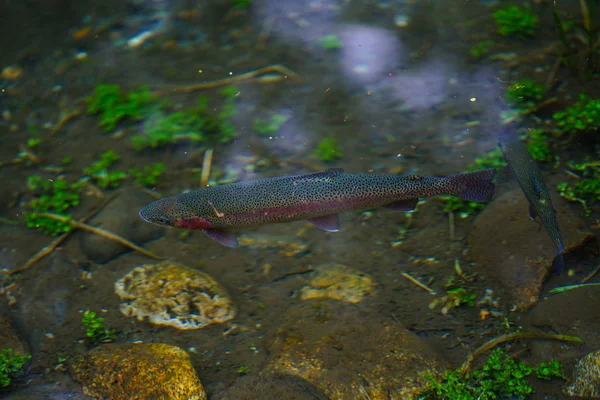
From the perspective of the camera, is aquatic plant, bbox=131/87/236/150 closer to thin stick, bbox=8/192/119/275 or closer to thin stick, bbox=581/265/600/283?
thin stick, bbox=8/192/119/275

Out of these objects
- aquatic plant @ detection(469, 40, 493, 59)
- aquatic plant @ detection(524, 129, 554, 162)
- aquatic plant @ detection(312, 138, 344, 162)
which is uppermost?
aquatic plant @ detection(469, 40, 493, 59)

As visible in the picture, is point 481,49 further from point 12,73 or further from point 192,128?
point 12,73

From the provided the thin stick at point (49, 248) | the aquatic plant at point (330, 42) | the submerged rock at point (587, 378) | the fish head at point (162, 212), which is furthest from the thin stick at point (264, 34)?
the submerged rock at point (587, 378)

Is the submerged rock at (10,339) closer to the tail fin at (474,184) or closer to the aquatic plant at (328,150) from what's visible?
the aquatic plant at (328,150)

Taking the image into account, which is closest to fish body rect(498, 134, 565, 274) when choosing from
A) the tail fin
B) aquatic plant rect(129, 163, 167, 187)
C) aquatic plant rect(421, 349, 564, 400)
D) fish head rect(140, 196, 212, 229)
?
the tail fin

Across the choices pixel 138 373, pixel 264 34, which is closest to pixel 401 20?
pixel 264 34

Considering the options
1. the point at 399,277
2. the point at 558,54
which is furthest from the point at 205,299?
the point at 558,54

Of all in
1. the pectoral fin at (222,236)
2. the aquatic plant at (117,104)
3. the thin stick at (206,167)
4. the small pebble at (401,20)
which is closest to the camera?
the pectoral fin at (222,236)
